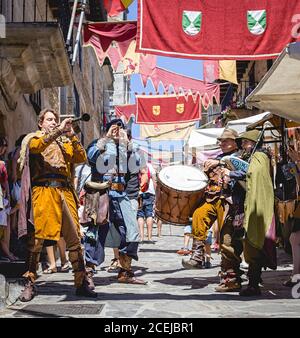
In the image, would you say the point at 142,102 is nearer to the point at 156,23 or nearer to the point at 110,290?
the point at 156,23

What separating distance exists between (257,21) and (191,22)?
2.98 ft

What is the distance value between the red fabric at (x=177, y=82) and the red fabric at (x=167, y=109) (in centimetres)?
48

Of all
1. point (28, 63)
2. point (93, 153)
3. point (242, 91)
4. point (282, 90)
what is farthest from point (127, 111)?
point (282, 90)

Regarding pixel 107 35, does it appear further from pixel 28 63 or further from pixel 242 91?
pixel 242 91

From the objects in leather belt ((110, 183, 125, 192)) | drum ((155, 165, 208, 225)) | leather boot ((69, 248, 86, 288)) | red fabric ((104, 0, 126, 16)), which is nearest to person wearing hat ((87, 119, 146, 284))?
leather belt ((110, 183, 125, 192))

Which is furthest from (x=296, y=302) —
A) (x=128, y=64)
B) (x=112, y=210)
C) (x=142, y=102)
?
(x=142, y=102)

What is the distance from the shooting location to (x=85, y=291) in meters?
5.68

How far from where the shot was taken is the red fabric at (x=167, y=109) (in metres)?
21.5

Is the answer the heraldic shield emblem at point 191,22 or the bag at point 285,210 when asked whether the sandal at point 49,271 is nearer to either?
the bag at point 285,210

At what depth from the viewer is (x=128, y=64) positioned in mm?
15719

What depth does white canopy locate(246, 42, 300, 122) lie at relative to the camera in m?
5.08

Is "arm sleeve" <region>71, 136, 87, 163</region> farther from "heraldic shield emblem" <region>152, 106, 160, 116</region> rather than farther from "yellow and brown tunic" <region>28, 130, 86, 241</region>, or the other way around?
"heraldic shield emblem" <region>152, 106, 160, 116</region>

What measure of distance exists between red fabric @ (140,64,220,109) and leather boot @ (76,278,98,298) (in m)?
12.4
